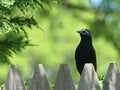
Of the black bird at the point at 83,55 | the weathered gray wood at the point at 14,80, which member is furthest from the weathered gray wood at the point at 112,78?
the black bird at the point at 83,55

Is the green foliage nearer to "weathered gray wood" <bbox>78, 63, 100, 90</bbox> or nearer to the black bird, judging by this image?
the black bird

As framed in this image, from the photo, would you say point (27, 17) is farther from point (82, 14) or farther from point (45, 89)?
point (82, 14)

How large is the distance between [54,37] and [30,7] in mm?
22238

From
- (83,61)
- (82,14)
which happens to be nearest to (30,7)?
(83,61)

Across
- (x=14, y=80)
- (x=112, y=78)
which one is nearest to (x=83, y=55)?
(x=112, y=78)

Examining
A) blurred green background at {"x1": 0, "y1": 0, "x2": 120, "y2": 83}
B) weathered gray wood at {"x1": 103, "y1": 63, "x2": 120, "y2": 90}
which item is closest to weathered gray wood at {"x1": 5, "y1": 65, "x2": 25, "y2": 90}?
weathered gray wood at {"x1": 103, "y1": 63, "x2": 120, "y2": 90}

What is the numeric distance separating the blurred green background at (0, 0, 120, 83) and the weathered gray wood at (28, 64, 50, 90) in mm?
16118

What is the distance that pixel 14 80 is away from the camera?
4629 millimetres

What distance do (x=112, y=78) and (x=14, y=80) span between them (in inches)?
32.1

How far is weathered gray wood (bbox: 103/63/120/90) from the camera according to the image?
4.62m

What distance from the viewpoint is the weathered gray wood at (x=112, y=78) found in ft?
15.1

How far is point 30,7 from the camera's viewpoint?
5.76 meters

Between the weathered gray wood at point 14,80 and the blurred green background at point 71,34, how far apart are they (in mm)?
16089

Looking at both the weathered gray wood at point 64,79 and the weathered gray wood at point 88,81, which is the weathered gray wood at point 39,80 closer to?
the weathered gray wood at point 64,79
